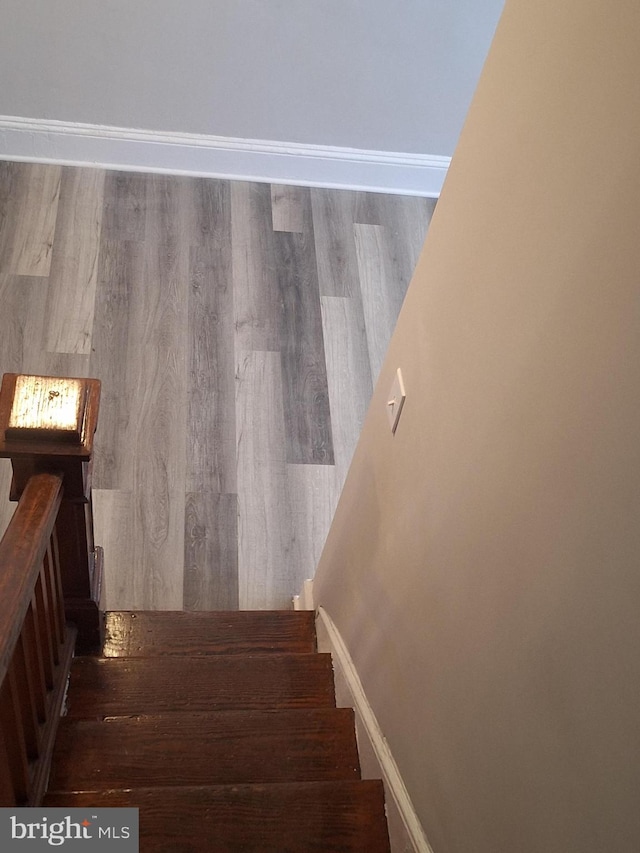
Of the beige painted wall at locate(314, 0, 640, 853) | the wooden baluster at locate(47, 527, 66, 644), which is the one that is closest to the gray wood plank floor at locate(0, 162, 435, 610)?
the wooden baluster at locate(47, 527, 66, 644)

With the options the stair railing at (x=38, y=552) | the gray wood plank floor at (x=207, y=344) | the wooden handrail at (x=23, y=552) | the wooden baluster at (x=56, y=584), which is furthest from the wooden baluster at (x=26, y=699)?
the gray wood plank floor at (x=207, y=344)

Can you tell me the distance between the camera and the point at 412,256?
3.92 metres

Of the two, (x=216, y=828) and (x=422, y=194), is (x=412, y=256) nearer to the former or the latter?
(x=422, y=194)

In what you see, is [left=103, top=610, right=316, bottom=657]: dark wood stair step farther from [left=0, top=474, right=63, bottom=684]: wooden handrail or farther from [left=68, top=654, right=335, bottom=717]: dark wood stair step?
[left=0, top=474, right=63, bottom=684]: wooden handrail

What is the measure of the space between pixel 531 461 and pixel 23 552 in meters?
0.80

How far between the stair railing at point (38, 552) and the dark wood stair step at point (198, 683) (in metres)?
0.15

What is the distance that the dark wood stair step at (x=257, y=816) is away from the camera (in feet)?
4.84

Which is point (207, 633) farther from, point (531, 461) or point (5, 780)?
point (531, 461)

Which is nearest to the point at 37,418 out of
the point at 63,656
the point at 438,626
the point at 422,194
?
the point at 63,656

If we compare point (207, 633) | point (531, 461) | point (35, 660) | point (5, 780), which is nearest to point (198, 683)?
point (207, 633)

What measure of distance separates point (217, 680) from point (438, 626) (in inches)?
38.9

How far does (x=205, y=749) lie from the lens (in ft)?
5.79

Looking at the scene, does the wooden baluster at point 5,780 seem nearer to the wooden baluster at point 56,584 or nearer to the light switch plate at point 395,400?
the wooden baluster at point 56,584

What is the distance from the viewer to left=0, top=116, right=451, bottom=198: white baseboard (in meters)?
3.87
